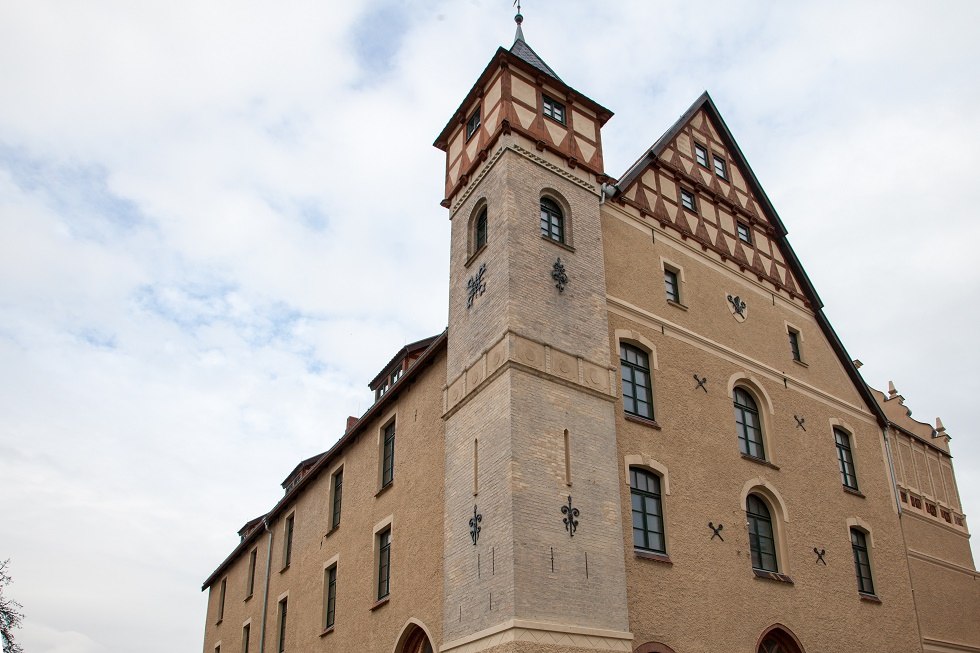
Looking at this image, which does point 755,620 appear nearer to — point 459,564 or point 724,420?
point 724,420

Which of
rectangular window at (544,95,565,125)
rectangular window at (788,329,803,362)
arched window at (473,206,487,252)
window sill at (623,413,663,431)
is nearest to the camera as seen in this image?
window sill at (623,413,663,431)

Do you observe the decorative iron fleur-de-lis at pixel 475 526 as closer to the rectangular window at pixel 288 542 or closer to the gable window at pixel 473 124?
the gable window at pixel 473 124

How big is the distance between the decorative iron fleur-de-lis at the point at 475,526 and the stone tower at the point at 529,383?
0.03 meters

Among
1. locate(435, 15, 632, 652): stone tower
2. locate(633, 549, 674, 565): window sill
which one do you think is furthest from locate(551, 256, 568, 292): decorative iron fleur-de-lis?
locate(633, 549, 674, 565): window sill

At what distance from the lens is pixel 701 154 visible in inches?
898

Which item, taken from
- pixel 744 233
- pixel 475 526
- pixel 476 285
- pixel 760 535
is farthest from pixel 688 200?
pixel 475 526

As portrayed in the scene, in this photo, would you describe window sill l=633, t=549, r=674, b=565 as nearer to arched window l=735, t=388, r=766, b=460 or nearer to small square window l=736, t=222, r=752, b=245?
arched window l=735, t=388, r=766, b=460

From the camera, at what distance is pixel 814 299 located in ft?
76.9

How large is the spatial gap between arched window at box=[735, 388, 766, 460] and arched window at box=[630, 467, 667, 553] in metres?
3.21

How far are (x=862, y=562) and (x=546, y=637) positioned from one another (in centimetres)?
1058

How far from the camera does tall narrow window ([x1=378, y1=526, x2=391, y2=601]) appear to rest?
18.6 metres

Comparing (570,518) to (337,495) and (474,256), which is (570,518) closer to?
(474,256)

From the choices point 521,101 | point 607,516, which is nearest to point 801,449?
point 607,516

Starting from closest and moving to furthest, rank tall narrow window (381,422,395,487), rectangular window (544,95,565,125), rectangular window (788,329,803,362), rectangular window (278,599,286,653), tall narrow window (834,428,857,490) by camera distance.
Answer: rectangular window (544,95,565,125), tall narrow window (381,422,395,487), tall narrow window (834,428,857,490), rectangular window (788,329,803,362), rectangular window (278,599,286,653)
